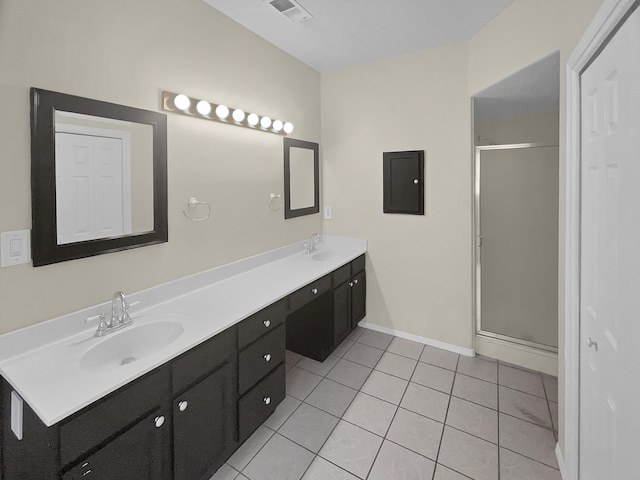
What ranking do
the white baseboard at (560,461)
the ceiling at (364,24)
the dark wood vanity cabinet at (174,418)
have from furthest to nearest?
the ceiling at (364,24) < the white baseboard at (560,461) < the dark wood vanity cabinet at (174,418)

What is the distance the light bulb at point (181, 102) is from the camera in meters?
1.72

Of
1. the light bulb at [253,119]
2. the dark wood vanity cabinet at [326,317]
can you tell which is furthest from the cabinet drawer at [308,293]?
the light bulb at [253,119]

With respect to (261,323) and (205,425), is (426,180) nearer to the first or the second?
(261,323)

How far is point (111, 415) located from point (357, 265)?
213 cm

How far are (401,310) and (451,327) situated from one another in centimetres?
44

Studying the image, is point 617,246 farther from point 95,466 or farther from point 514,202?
point 514,202

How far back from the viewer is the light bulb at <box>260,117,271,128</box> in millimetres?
2277

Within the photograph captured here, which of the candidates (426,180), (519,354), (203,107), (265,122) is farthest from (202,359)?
(519,354)

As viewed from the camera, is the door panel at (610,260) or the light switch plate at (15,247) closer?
the door panel at (610,260)

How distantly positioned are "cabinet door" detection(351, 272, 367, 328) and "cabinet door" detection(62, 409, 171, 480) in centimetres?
184

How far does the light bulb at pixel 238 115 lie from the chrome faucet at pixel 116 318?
1.24 metres

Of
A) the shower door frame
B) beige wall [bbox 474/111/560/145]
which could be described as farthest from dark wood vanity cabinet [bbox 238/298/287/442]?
beige wall [bbox 474/111/560/145]

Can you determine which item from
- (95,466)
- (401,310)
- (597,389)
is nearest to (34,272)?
(95,466)

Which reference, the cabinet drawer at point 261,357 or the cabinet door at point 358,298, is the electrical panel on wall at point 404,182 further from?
the cabinet drawer at point 261,357
